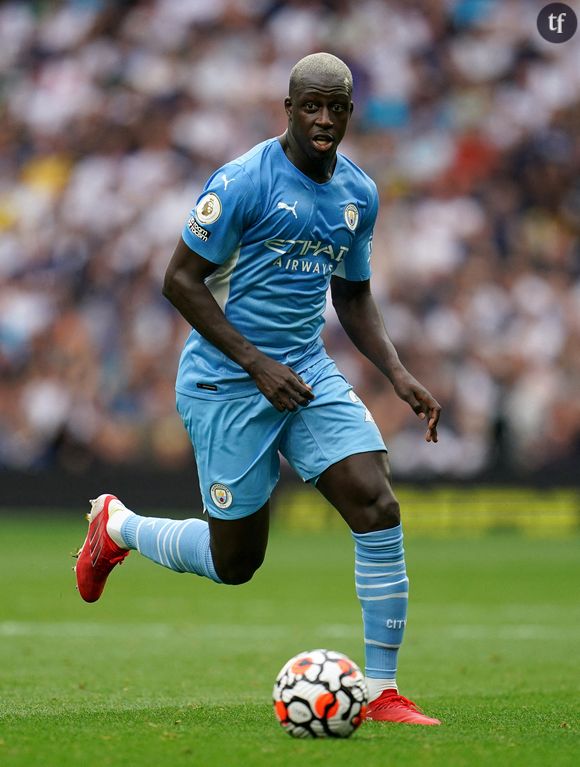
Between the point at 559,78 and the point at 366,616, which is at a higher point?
the point at 559,78

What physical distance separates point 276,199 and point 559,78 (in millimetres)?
15338

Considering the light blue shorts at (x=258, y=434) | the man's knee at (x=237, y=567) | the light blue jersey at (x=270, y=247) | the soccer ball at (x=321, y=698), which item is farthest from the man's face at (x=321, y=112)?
the soccer ball at (x=321, y=698)

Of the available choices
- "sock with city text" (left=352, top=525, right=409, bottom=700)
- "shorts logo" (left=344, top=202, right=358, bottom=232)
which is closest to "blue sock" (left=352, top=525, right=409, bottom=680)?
"sock with city text" (left=352, top=525, right=409, bottom=700)

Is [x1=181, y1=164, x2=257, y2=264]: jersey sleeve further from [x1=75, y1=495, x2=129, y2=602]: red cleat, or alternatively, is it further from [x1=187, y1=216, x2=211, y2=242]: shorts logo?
[x1=75, y1=495, x2=129, y2=602]: red cleat

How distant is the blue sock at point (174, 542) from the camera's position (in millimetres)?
6375

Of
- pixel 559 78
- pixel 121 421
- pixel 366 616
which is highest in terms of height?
pixel 559 78

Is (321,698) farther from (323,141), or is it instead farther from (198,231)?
(323,141)

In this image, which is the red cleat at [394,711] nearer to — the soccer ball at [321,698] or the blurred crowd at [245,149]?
the soccer ball at [321,698]

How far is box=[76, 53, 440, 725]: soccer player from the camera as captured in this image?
5.82 meters

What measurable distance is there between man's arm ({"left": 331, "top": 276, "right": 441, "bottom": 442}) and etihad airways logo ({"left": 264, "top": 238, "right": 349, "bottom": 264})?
410 mm

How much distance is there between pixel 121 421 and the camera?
61.7 feet

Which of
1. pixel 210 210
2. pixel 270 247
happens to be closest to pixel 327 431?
pixel 270 247

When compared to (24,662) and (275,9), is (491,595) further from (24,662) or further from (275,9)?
(275,9)

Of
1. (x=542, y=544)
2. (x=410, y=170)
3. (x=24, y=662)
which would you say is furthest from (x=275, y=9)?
(x=24, y=662)
